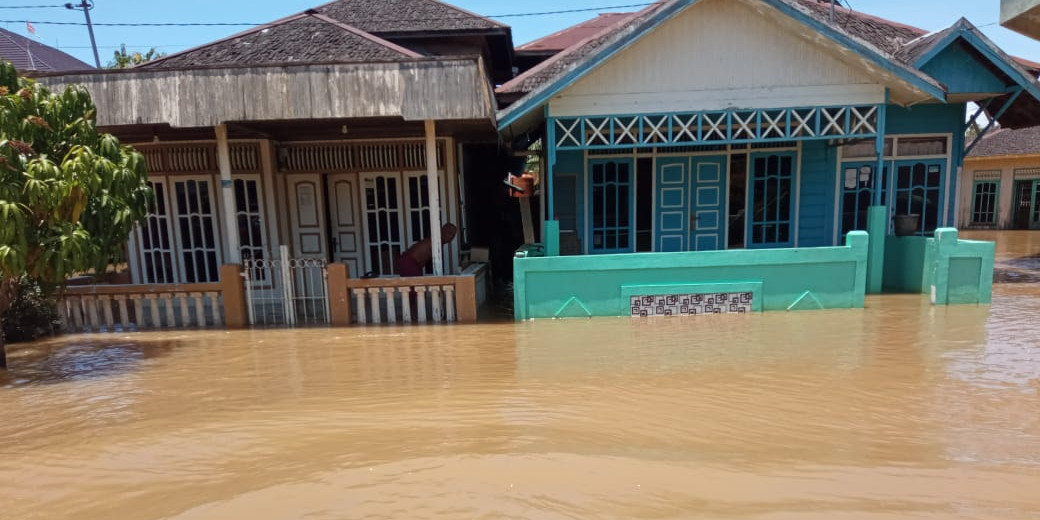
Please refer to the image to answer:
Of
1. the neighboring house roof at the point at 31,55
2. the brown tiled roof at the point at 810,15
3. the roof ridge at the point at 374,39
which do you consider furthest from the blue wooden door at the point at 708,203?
the neighboring house roof at the point at 31,55

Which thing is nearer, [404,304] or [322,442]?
[322,442]

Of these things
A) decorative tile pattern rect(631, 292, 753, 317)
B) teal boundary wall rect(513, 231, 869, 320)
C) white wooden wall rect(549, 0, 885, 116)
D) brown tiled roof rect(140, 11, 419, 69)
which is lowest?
decorative tile pattern rect(631, 292, 753, 317)

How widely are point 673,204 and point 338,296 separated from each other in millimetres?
6157

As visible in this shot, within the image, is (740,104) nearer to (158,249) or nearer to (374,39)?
(374,39)

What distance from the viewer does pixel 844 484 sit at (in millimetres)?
3168

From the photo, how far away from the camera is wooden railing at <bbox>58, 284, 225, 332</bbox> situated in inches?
313

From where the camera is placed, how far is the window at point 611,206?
10078 millimetres

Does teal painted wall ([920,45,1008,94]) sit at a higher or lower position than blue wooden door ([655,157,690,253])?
higher

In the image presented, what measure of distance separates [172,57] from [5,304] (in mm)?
4195

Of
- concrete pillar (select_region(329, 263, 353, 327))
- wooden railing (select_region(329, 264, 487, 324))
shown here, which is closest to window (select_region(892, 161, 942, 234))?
wooden railing (select_region(329, 264, 487, 324))

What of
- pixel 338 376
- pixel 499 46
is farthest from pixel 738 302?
pixel 499 46

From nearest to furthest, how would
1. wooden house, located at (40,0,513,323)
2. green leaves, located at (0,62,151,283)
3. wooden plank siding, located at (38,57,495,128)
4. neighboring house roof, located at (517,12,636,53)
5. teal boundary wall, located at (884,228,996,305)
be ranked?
green leaves, located at (0,62,151,283)
wooden plank siding, located at (38,57,495,128)
teal boundary wall, located at (884,228,996,305)
wooden house, located at (40,0,513,323)
neighboring house roof, located at (517,12,636,53)

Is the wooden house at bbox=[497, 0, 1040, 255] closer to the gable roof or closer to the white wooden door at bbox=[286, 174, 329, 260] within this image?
the gable roof

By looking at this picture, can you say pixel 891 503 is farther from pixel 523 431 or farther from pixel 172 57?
pixel 172 57
